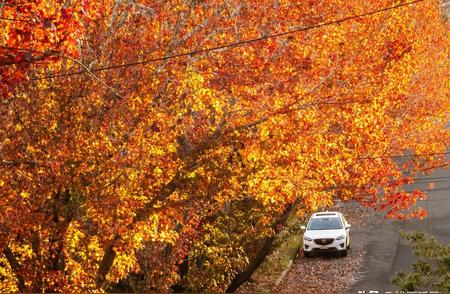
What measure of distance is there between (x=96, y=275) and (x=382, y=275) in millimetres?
13869

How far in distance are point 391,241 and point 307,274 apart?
16.9 feet

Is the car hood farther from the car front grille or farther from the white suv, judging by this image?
the car front grille

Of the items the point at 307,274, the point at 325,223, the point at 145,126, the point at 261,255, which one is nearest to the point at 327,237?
the point at 325,223

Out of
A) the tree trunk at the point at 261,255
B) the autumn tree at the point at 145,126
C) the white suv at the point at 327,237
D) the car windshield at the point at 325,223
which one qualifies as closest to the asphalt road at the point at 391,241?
the white suv at the point at 327,237

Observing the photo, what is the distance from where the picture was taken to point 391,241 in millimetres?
30859

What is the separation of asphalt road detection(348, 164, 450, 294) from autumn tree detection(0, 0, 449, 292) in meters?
6.70

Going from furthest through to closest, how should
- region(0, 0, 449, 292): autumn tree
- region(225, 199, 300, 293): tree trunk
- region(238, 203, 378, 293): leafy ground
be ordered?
region(238, 203, 378, 293): leafy ground < region(225, 199, 300, 293): tree trunk < region(0, 0, 449, 292): autumn tree

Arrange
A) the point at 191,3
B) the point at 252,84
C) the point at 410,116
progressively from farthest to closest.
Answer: the point at 410,116 → the point at 252,84 → the point at 191,3

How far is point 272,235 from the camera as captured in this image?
22969mm

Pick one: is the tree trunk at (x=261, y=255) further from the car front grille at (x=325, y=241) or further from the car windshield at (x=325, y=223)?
the car windshield at (x=325, y=223)

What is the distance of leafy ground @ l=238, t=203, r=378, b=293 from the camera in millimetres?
25953

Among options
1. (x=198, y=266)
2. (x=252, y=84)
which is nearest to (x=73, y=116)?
(x=252, y=84)

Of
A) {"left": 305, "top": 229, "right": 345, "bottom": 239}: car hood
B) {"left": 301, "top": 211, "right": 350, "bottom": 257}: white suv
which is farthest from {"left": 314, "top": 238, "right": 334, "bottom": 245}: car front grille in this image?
{"left": 305, "top": 229, "right": 345, "bottom": 239}: car hood

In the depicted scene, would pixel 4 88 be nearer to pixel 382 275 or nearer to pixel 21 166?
pixel 21 166
